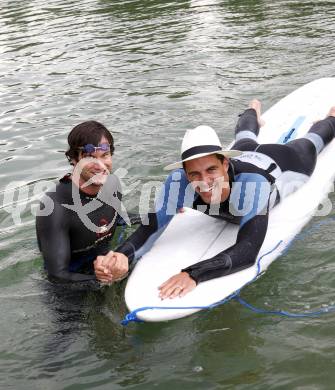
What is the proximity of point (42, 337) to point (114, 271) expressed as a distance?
0.79 metres

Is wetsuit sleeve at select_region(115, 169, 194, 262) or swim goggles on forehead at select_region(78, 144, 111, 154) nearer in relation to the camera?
swim goggles on forehead at select_region(78, 144, 111, 154)

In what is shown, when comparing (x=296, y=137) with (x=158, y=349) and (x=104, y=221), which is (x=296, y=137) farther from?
(x=158, y=349)

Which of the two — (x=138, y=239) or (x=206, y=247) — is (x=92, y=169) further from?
(x=206, y=247)

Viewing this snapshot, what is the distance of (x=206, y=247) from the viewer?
426 cm

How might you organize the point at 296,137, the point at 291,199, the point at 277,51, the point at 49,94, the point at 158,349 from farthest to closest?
the point at 277,51, the point at 49,94, the point at 296,137, the point at 291,199, the point at 158,349

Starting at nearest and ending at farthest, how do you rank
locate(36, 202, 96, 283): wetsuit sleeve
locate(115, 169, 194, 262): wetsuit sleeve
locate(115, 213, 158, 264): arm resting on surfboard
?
locate(36, 202, 96, 283): wetsuit sleeve, locate(115, 213, 158, 264): arm resting on surfboard, locate(115, 169, 194, 262): wetsuit sleeve

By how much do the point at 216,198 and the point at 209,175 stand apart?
0.26 metres

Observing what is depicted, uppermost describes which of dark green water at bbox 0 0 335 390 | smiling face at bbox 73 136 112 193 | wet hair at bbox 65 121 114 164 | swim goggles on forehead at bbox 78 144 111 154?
wet hair at bbox 65 121 114 164

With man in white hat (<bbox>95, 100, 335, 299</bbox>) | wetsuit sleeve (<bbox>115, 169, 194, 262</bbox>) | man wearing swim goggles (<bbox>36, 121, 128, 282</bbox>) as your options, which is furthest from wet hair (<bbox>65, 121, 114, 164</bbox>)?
wetsuit sleeve (<bbox>115, 169, 194, 262</bbox>)

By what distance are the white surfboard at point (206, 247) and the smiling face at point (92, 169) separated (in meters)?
0.70

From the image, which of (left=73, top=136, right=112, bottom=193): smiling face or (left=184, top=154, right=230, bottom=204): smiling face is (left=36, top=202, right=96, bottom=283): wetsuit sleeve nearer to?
(left=73, top=136, right=112, bottom=193): smiling face

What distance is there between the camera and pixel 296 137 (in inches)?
233

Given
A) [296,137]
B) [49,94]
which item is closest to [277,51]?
[49,94]

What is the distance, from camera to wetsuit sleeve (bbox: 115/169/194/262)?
4289mm
